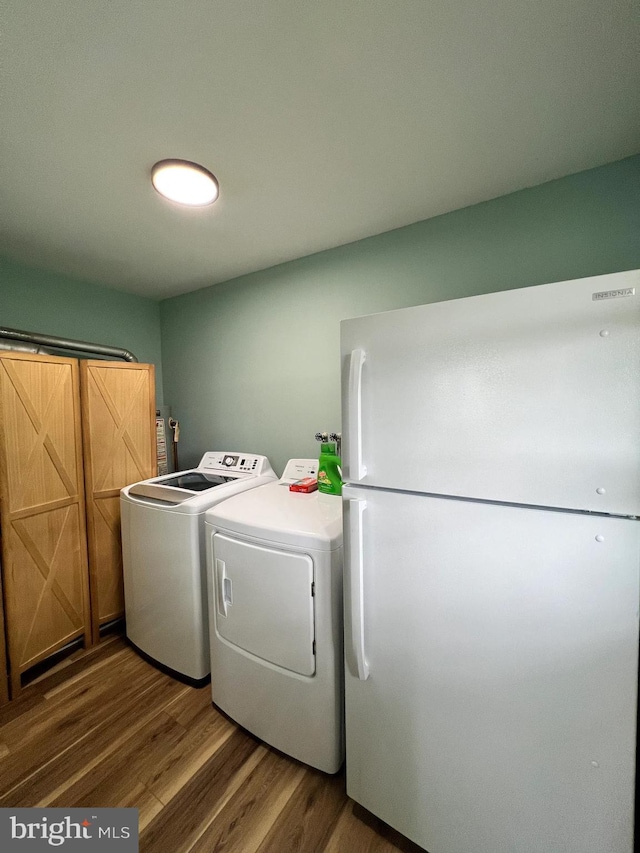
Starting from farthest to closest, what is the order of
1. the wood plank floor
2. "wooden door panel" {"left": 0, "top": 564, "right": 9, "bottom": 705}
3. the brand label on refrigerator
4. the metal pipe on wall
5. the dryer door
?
the metal pipe on wall, "wooden door panel" {"left": 0, "top": 564, "right": 9, "bottom": 705}, the dryer door, the wood plank floor, the brand label on refrigerator

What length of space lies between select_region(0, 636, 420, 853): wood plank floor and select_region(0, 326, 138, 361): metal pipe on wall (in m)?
1.96

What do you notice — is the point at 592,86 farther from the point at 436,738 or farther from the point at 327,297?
the point at 436,738

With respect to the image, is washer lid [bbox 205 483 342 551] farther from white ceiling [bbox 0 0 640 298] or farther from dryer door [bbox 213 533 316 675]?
white ceiling [bbox 0 0 640 298]

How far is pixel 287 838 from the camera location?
3.56 ft

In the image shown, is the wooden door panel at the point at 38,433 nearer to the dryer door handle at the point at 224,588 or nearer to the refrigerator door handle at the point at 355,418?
the dryer door handle at the point at 224,588

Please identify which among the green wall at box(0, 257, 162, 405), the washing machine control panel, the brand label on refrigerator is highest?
the green wall at box(0, 257, 162, 405)

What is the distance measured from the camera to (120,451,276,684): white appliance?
1.63 m

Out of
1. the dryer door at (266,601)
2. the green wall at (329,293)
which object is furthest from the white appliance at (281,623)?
the green wall at (329,293)

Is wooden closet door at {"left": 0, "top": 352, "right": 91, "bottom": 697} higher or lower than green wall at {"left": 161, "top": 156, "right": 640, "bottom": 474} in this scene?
lower

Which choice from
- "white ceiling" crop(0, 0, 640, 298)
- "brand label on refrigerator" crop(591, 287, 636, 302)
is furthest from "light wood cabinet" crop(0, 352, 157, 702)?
"brand label on refrigerator" crop(591, 287, 636, 302)

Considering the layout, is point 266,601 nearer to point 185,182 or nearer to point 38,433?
point 38,433

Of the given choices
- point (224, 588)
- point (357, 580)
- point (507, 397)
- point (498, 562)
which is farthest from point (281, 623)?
point (507, 397)

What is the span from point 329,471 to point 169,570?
1.00 metres

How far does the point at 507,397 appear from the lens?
0.81 m
